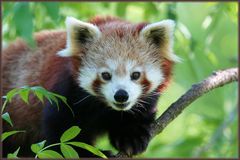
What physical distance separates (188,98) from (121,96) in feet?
1.62

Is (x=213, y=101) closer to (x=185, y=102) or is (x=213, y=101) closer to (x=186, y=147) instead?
(x=186, y=147)

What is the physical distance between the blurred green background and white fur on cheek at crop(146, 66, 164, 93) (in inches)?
45.4

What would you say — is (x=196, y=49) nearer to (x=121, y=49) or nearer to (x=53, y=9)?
(x=121, y=49)

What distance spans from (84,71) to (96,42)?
268mm

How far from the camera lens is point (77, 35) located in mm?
4457

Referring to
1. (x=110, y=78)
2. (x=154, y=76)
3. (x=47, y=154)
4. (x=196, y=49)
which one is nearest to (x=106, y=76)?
(x=110, y=78)

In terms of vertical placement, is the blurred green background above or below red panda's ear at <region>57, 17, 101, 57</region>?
below

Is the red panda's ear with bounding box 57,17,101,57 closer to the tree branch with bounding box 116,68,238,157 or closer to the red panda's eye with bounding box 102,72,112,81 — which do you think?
the red panda's eye with bounding box 102,72,112,81

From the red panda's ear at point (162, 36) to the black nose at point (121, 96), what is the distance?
2.18 feet

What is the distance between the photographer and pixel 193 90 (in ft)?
13.5

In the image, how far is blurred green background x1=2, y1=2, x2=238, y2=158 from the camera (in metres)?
6.07

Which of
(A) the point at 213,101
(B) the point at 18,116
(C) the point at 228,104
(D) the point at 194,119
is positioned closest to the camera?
(B) the point at 18,116

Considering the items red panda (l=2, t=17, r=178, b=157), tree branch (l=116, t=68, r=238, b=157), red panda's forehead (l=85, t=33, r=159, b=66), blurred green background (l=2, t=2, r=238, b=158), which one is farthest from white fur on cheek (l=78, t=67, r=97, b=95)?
blurred green background (l=2, t=2, r=238, b=158)

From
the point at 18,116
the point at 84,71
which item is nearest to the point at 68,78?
the point at 84,71
